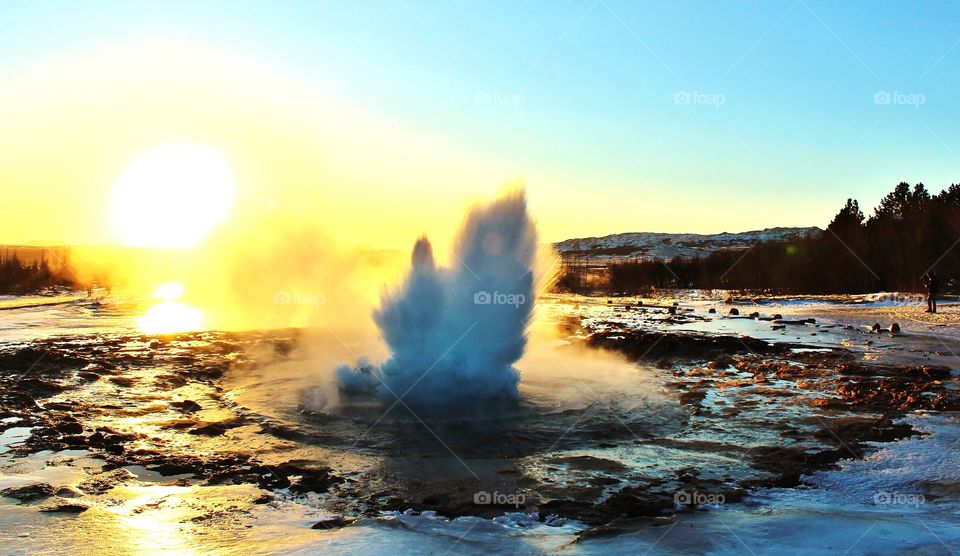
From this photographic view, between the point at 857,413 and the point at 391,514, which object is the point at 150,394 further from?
the point at 857,413

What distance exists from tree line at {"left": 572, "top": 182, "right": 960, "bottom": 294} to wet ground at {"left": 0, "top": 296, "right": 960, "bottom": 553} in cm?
4425

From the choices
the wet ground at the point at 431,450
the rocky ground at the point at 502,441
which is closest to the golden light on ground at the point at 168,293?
the wet ground at the point at 431,450

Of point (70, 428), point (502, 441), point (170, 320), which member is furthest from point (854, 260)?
point (70, 428)

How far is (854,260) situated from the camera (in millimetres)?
62062

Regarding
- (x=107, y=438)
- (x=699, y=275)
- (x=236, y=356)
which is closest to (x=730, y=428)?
(x=107, y=438)

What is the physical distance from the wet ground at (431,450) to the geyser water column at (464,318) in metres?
0.85

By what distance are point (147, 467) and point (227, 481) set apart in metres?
1.46

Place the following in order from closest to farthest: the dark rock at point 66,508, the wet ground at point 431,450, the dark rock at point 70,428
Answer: the wet ground at point 431,450 → the dark rock at point 66,508 → the dark rock at point 70,428

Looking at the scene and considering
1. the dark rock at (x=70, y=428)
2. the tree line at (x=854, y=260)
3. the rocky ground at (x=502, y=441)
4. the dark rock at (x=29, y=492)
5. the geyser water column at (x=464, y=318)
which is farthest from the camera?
the tree line at (x=854, y=260)

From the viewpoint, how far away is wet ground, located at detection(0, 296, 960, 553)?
22.8 ft

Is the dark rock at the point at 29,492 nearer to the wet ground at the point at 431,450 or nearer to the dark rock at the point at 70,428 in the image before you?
the wet ground at the point at 431,450

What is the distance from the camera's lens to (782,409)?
13.2m

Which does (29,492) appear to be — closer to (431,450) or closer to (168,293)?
(431,450)

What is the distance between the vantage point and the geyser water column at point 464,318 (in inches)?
542
